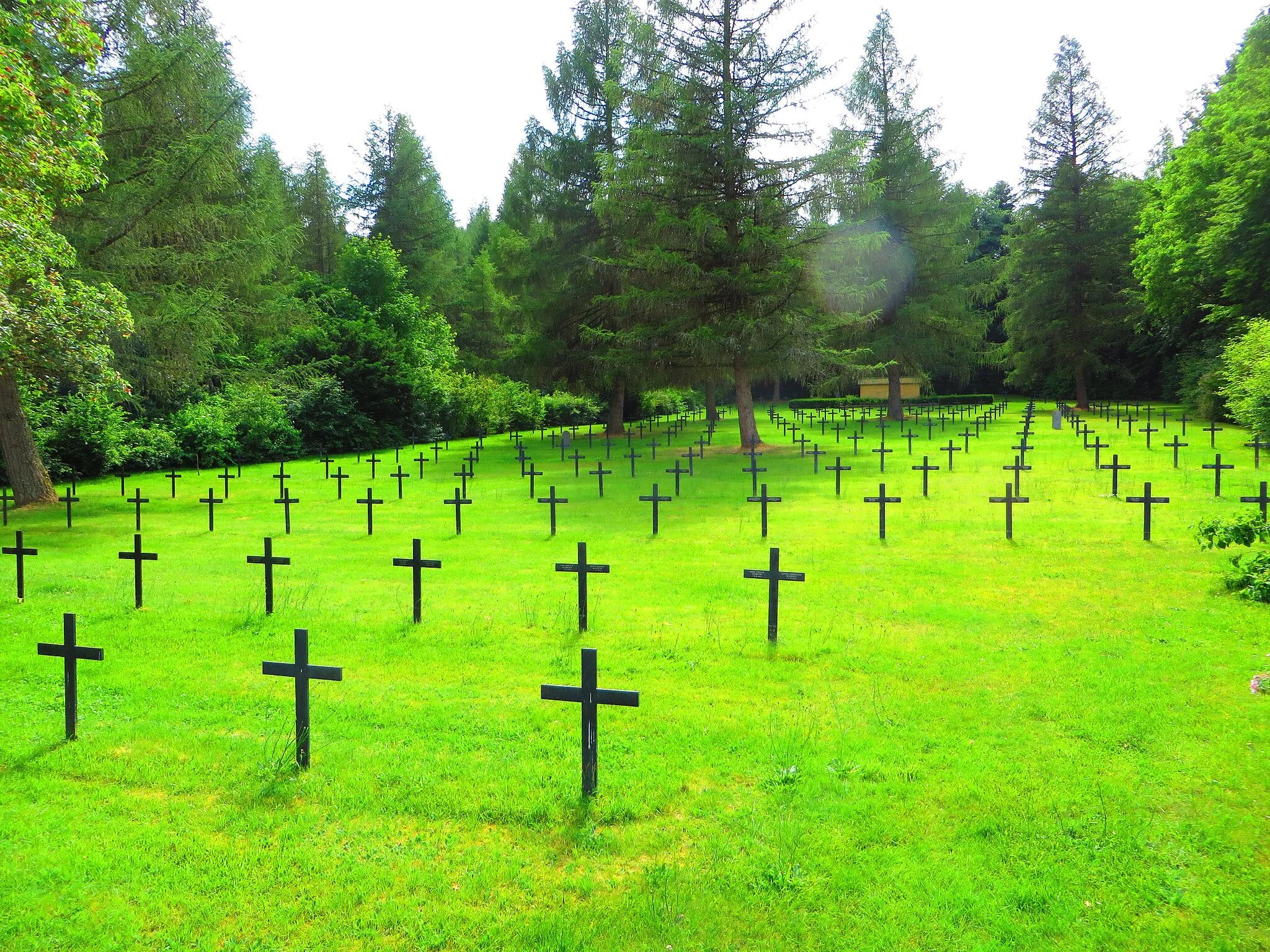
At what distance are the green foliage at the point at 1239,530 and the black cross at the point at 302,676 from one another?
831 cm

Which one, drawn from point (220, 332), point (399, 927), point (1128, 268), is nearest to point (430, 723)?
point (399, 927)

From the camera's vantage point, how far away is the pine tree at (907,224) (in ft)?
128

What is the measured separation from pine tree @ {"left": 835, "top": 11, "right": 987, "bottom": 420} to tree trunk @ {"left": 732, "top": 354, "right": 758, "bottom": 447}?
38.6 feet

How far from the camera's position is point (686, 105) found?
25.8 meters

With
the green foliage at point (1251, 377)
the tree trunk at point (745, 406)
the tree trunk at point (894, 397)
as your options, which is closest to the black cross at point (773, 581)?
the green foliage at point (1251, 377)

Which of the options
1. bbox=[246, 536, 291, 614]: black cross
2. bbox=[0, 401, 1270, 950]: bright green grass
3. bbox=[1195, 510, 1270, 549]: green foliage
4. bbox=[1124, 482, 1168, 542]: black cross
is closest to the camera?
bbox=[0, 401, 1270, 950]: bright green grass

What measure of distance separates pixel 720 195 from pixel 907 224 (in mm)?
15889

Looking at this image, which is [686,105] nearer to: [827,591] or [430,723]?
[827,591]

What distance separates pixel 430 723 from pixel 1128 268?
50.3m

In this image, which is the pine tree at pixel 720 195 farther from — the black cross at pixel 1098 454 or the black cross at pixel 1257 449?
the black cross at pixel 1257 449

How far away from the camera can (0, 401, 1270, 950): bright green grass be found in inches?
148

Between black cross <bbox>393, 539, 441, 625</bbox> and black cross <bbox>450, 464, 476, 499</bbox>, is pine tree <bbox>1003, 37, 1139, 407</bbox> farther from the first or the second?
black cross <bbox>393, 539, 441, 625</bbox>

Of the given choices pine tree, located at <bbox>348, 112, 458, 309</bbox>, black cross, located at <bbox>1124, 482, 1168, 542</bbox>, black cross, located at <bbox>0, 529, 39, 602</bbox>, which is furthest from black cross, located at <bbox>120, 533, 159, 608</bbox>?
pine tree, located at <bbox>348, 112, 458, 309</bbox>

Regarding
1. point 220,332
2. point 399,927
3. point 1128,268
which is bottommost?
point 399,927
